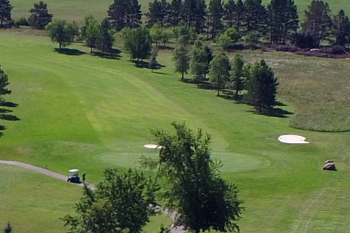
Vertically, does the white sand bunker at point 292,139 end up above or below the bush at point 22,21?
below

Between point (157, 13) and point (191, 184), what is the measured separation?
515 ft

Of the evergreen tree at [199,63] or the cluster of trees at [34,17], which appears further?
the cluster of trees at [34,17]

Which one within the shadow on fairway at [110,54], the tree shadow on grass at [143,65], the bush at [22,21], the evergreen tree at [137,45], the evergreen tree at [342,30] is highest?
the evergreen tree at [342,30]

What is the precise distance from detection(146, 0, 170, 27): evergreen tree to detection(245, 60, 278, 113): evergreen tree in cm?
8498

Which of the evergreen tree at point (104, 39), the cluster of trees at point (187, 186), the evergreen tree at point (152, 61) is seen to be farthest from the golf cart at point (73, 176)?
the evergreen tree at point (104, 39)

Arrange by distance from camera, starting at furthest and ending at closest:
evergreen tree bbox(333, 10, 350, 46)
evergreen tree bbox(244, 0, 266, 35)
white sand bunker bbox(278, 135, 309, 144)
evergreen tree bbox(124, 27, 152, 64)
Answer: evergreen tree bbox(244, 0, 266, 35) → evergreen tree bbox(333, 10, 350, 46) → evergreen tree bbox(124, 27, 152, 64) → white sand bunker bbox(278, 135, 309, 144)

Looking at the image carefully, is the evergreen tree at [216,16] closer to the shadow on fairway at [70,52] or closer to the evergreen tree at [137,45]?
the evergreen tree at [137,45]

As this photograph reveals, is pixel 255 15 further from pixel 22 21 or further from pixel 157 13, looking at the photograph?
pixel 22 21

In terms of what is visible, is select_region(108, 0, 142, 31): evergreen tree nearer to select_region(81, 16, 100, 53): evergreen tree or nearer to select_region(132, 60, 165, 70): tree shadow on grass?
select_region(81, 16, 100, 53): evergreen tree

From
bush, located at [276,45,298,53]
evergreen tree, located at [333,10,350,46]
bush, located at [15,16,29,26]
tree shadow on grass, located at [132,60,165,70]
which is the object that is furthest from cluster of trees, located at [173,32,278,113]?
bush, located at [15,16,29,26]

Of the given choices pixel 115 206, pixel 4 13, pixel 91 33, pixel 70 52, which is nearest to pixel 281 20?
pixel 91 33

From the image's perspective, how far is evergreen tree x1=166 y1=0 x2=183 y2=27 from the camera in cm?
19300

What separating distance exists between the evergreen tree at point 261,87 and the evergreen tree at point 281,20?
66727mm

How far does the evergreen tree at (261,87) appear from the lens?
367 ft
